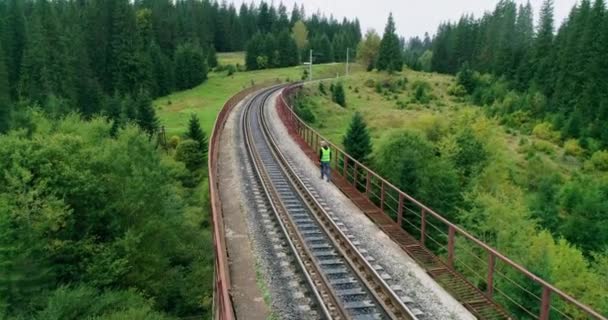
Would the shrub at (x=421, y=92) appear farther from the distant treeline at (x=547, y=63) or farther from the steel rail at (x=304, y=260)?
the steel rail at (x=304, y=260)

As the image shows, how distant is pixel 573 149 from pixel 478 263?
136 ft

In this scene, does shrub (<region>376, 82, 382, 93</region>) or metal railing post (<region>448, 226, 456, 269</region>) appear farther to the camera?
shrub (<region>376, 82, 382, 93</region>)

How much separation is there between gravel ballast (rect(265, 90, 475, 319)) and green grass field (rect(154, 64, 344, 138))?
26674 millimetres

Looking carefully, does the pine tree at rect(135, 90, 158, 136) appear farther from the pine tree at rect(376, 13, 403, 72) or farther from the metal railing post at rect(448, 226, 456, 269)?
the pine tree at rect(376, 13, 403, 72)

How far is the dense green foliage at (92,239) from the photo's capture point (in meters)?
14.8

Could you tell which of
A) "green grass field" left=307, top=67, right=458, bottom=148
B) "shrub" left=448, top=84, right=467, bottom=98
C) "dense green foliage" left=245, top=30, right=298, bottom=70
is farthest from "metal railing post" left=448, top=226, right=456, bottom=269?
"dense green foliage" left=245, top=30, right=298, bottom=70

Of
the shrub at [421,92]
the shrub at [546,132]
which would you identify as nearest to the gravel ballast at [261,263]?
the shrub at [546,132]

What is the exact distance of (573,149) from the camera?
2276 inches

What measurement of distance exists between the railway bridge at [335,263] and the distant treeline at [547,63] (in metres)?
51.4

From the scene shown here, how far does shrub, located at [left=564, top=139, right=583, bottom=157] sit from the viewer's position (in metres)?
57.5

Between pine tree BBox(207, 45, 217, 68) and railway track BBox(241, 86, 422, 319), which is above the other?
pine tree BBox(207, 45, 217, 68)

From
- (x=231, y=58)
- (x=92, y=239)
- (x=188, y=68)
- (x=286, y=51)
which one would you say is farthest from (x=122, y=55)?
(x=92, y=239)

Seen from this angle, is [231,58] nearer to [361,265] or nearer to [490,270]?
[361,265]

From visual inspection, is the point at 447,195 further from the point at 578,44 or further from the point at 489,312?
the point at 578,44
